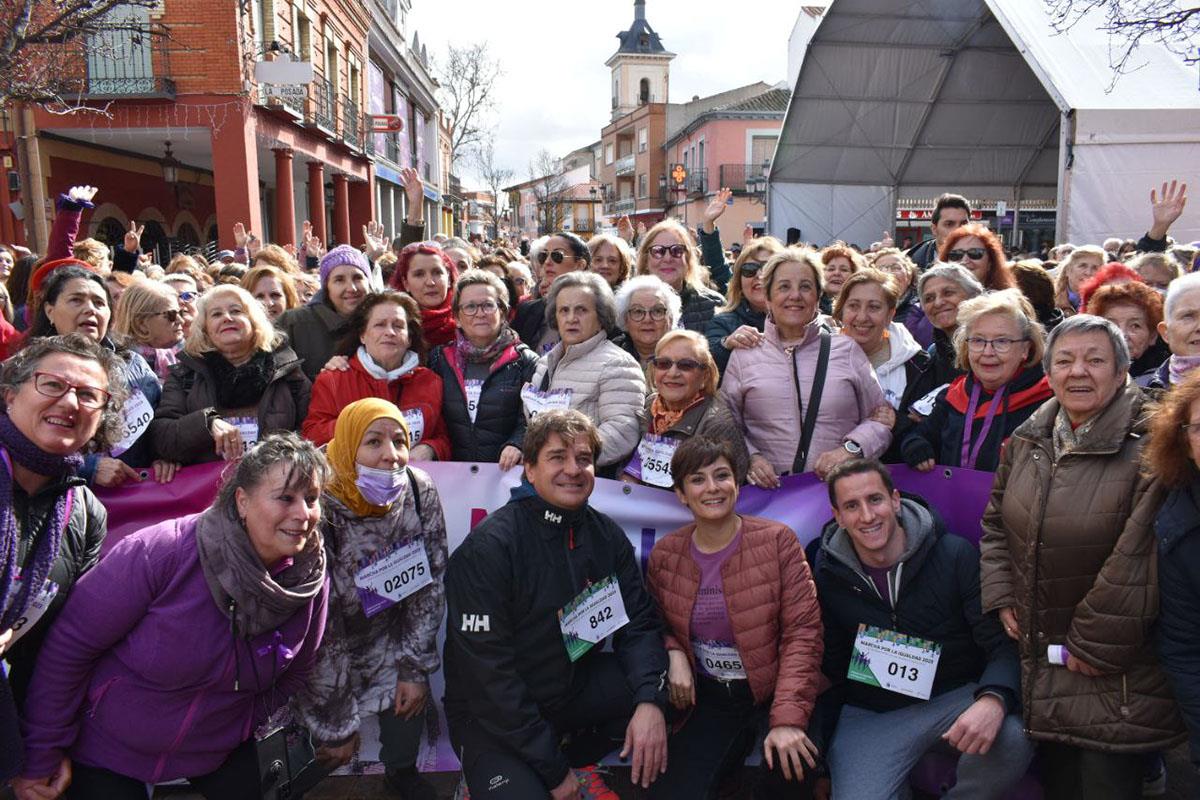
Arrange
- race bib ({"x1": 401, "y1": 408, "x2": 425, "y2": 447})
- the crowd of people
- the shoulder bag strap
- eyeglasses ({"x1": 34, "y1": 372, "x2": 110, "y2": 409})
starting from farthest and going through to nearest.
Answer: race bib ({"x1": 401, "y1": 408, "x2": 425, "y2": 447}), the shoulder bag strap, the crowd of people, eyeglasses ({"x1": 34, "y1": 372, "x2": 110, "y2": 409})

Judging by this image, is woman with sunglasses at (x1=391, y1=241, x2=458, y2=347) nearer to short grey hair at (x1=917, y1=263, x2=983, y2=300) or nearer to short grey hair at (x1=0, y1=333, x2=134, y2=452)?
short grey hair at (x1=0, y1=333, x2=134, y2=452)

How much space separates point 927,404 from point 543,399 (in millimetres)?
1923

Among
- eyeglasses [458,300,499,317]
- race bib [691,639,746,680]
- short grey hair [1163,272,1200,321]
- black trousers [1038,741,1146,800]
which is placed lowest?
black trousers [1038,741,1146,800]

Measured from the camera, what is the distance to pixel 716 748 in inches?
136

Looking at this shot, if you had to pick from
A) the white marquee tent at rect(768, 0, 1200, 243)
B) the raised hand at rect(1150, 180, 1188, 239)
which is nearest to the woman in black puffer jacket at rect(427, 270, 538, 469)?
the raised hand at rect(1150, 180, 1188, 239)

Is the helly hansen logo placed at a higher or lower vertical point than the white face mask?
lower

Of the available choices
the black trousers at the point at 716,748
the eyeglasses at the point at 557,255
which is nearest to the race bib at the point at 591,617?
the black trousers at the point at 716,748

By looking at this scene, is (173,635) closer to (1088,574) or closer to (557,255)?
(1088,574)

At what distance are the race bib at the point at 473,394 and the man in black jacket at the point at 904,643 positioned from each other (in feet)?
6.30

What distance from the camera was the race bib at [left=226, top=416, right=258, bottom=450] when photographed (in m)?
3.96

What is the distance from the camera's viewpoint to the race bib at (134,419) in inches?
149

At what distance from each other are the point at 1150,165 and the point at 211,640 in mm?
14129

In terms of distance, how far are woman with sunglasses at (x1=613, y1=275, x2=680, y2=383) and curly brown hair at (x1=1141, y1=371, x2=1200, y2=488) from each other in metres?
2.39

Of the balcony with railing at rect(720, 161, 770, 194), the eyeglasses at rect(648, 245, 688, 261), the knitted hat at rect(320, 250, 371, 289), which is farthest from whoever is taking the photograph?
the balcony with railing at rect(720, 161, 770, 194)
